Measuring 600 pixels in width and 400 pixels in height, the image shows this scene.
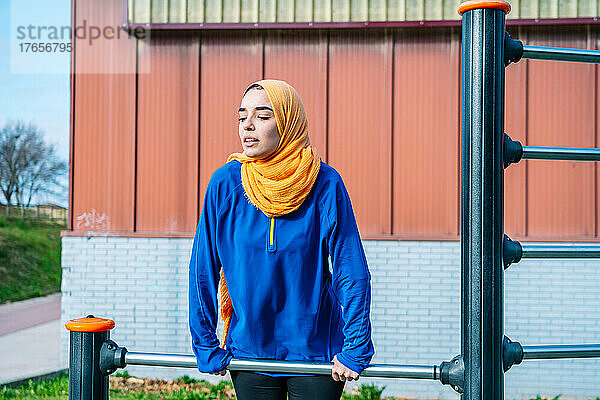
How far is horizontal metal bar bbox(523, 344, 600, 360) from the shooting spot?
69.1 inches

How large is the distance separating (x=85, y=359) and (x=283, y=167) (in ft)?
2.73

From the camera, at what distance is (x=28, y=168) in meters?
21.7

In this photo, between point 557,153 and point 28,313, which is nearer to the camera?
point 557,153

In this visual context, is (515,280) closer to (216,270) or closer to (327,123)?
(327,123)

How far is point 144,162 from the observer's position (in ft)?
21.2

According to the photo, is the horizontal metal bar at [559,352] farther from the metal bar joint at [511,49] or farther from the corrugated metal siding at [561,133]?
the corrugated metal siding at [561,133]

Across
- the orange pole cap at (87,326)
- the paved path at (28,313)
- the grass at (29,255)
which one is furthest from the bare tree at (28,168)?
the orange pole cap at (87,326)

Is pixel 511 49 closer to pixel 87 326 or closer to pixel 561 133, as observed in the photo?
pixel 87 326

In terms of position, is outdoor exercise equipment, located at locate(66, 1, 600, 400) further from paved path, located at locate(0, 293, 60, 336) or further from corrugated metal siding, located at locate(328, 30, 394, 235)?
paved path, located at locate(0, 293, 60, 336)

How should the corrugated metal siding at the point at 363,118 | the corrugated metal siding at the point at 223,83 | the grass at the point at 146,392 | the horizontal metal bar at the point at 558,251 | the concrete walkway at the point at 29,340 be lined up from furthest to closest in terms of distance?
the concrete walkway at the point at 29,340 → the corrugated metal siding at the point at 223,83 → the corrugated metal siding at the point at 363,118 → the grass at the point at 146,392 → the horizontal metal bar at the point at 558,251

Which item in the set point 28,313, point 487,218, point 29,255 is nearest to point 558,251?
point 487,218

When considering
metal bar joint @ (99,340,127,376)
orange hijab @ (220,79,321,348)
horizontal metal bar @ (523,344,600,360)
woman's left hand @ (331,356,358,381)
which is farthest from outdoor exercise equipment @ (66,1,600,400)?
metal bar joint @ (99,340,127,376)

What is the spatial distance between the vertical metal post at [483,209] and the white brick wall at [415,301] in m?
4.34

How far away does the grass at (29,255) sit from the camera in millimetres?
Answer: 18205
